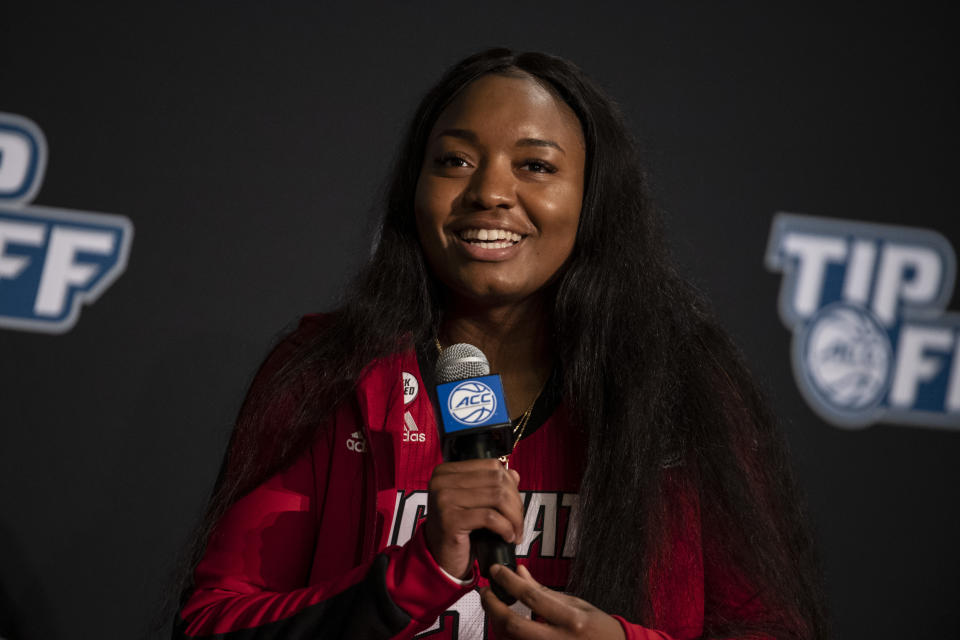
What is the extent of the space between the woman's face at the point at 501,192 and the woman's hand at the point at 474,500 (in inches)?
15.5

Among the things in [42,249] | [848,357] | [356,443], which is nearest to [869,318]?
[848,357]

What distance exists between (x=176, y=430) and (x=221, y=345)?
0.72 ft

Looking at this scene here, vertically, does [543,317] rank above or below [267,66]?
below

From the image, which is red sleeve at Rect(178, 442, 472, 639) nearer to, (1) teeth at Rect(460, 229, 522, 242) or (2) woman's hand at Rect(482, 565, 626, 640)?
(2) woman's hand at Rect(482, 565, 626, 640)

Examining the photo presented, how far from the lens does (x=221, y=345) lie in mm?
2098

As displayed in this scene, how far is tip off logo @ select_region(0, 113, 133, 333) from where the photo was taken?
2.06m

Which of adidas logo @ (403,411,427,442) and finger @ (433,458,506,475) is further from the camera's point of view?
adidas logo @ (403,411,427,442)

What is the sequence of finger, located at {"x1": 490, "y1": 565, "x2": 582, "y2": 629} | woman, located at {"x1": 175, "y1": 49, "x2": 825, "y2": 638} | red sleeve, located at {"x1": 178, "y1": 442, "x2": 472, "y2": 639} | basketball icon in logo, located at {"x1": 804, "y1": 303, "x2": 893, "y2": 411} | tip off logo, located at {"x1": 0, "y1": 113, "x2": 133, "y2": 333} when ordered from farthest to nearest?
basketball icon in logo, located at {"x1": 804, "y1": 303, "x2": 893, "y2": 411} < tip off logo, located at {"x1": 0, "y1": 113, "x2": 133, "y2": 333} < woman, located at {"x1": 175, "y1": 49, "x2": 825, "y2": 638} < red sleeve, located at {"x1": 178, "y1": 442, "x2": 472, "y2": 639} < finger, located at {"x1": 490, "y1": 565, "x2": 582, "y2": 629}

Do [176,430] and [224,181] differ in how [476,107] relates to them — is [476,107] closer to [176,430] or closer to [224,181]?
[224,181]

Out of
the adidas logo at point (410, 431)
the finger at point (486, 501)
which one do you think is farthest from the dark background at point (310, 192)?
the finger at point (486, 501)

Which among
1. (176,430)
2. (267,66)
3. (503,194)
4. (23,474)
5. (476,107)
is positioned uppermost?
(267,66)

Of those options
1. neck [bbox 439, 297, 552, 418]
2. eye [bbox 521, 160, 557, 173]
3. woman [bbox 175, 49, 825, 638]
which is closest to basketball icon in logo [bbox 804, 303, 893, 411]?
woman [bbox 175, 49, 825, 638]

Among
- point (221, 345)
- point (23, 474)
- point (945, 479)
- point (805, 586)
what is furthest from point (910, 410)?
point (23, 474)

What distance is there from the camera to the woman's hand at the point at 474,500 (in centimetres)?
90
